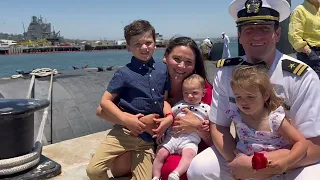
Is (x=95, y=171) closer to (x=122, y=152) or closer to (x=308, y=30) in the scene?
(x=122, y=152)

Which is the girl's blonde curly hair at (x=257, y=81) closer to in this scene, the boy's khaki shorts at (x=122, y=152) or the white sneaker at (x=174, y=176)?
the white sneaker at (x=174, y=176)

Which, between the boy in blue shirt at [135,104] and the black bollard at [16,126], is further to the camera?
the black bollard at [16,126]

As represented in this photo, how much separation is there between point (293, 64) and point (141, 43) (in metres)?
1.30

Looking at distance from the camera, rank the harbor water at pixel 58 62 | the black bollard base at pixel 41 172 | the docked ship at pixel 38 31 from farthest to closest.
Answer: the docked ship at pixel 38 31, the harbor water at pixel 58 62, the black bollard base at pixel 41 172

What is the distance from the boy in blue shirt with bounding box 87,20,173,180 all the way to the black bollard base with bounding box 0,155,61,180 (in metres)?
0.97

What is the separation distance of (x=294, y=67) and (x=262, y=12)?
46cm

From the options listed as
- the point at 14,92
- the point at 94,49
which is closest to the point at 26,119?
the point at 14,92

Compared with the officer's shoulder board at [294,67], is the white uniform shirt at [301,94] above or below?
below

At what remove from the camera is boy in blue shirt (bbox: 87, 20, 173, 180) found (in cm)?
326

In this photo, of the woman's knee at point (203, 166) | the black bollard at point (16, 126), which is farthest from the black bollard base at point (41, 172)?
the woman's knee at point (203, 166)

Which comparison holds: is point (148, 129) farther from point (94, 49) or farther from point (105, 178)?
point (94, 49)

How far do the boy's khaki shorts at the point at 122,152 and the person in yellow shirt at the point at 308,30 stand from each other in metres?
2.99

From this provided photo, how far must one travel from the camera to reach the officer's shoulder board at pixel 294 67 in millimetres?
2646

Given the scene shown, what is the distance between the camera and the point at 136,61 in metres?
3.40
